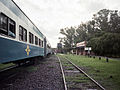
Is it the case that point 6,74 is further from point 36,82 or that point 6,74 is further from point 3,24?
point 3,24

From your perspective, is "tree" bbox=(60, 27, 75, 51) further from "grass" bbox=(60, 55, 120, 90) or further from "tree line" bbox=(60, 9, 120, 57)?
"grass" bbox=(60, 55, 120, 90)

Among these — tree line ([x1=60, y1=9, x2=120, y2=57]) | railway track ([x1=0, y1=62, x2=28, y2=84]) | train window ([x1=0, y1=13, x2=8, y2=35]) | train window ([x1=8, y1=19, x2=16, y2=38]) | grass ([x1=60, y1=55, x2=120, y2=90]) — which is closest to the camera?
train window ([x1=0, y1=13, x2=8, y2=35])

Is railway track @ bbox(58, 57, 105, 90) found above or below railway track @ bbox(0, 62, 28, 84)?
below

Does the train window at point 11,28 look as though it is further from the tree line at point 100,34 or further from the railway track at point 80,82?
the tree line at point 100,34

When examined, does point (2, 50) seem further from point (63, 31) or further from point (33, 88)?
point (63, 31)

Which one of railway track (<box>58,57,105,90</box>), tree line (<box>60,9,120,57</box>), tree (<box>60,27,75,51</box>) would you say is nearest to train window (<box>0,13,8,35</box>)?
railway track (<box>58,57,105,90</box>)

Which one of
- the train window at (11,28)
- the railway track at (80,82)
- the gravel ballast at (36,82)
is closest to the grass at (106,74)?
the railway track at (80,82)

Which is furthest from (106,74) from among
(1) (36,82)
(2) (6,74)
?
(2) (6,74)

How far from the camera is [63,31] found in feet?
273

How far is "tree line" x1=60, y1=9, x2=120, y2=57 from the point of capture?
2642 cm

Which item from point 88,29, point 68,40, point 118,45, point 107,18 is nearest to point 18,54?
point 118,45

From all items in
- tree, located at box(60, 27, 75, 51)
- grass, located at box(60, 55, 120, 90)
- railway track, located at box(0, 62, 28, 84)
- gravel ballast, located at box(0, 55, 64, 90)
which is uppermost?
tree, located at box(60, 27, 75, 51)

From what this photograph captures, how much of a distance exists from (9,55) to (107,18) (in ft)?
187

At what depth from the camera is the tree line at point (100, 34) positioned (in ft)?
86.7
